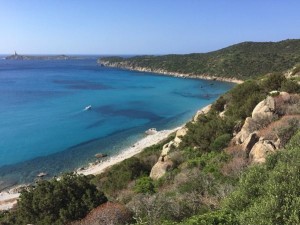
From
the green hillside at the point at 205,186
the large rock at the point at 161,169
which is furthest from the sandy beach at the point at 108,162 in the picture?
the large rock at the point at 161,169

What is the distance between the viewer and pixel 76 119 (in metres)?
59.9

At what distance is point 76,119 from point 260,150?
146 ft

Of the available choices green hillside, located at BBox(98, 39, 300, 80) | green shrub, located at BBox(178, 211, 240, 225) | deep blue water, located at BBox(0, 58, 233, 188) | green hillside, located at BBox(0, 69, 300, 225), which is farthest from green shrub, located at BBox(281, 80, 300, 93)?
green hillside, located at BBox(98, 39, 300, 80)

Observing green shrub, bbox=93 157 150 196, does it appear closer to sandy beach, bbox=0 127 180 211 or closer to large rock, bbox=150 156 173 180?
large rock, bbox=150 156 173 180

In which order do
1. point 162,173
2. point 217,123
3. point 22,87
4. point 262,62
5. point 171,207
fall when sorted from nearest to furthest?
1. point 171,207
2. point 162,173
3. point 217,123
4. point 22,87
5. point 262,62

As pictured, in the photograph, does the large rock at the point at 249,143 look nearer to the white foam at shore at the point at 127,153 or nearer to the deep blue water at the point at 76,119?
the white foam at shore at the point at 127,153

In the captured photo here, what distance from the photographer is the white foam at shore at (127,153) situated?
3659 centimetres

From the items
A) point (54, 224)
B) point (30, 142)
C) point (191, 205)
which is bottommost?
point (30, 142)

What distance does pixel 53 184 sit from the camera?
18188 millimetres

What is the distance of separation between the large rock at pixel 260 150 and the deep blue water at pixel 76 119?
75.5 ft

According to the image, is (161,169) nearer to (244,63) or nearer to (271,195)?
(271,195)

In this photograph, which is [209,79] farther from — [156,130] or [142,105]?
[156,130]

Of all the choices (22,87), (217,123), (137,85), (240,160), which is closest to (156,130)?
(217,123)

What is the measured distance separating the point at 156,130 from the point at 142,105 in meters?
21.8
